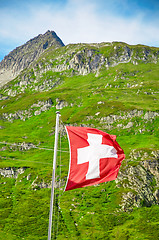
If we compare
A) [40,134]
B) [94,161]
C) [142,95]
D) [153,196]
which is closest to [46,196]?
[153,196]

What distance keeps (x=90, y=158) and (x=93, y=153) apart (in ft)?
1.88

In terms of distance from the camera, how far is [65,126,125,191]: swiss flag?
678 inches

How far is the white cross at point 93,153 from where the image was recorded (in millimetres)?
17766

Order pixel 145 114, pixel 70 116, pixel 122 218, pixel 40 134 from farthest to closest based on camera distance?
pixel 70 116
pixel 40 134
pixel 145 114
pixel 122 218

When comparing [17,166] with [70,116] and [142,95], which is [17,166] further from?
[142,95]

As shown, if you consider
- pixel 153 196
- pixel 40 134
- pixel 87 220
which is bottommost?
pixel 87 220

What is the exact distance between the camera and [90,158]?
18047 mm

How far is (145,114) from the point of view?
486 feet

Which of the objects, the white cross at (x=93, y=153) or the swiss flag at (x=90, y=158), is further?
the white cross at (x=93, y=153)

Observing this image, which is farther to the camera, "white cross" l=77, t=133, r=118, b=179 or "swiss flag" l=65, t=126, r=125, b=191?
"white cross" l=77, t=133, r=118, b=179

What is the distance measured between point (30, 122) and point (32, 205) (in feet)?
374

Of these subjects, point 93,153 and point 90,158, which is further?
point 93,153

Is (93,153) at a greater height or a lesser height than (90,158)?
greater

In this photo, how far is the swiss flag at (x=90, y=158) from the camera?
17219 millimetres
